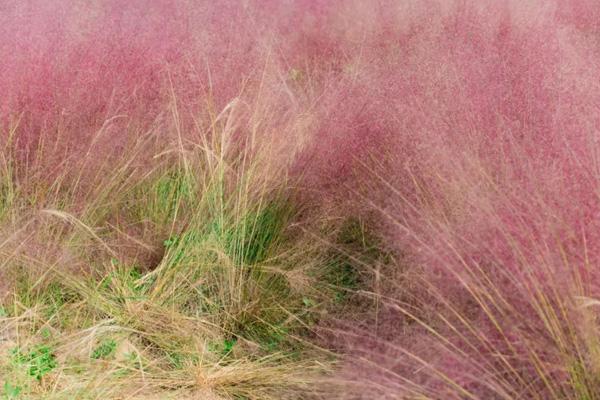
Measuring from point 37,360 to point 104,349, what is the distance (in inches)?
6.4

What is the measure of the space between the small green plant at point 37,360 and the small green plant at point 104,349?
0.31ft

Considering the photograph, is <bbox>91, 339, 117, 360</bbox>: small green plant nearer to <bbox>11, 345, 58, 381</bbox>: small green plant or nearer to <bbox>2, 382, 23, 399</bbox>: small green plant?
<bbox>11, 345, 58, 381</bbox>: small green plant

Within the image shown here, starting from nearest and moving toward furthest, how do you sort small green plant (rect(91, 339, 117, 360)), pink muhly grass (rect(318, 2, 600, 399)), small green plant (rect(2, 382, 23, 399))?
pink muhly grass (rect(318, 2, 600, 399))
small green plant (rect(2, 382, 23, 399))
small green plant (rect(91, 339, 117, 360))

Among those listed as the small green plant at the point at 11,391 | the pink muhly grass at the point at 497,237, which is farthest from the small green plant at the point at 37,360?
the pink muhly grass at the point at 497,237

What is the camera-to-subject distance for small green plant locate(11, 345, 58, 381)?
1681 millimetres

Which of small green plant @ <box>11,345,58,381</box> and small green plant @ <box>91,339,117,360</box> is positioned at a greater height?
small green plant @ <box>91,339,117,360</box>

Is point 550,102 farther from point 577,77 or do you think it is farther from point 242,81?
point 242,81

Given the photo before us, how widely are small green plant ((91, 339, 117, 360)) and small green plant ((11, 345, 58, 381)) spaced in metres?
0.10

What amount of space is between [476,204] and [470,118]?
44 cm

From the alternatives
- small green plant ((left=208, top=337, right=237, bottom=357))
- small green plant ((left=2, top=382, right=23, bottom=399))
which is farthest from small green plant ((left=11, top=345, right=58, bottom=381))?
small green plant ((left=208, top=337, right=237, bottom=357))

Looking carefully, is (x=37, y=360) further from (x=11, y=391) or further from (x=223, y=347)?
(x=223, y=347)

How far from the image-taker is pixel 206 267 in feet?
6.55

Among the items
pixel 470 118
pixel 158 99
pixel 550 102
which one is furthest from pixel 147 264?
pixel 550 102

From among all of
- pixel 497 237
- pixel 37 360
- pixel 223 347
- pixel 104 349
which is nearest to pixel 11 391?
pixel 37 360
